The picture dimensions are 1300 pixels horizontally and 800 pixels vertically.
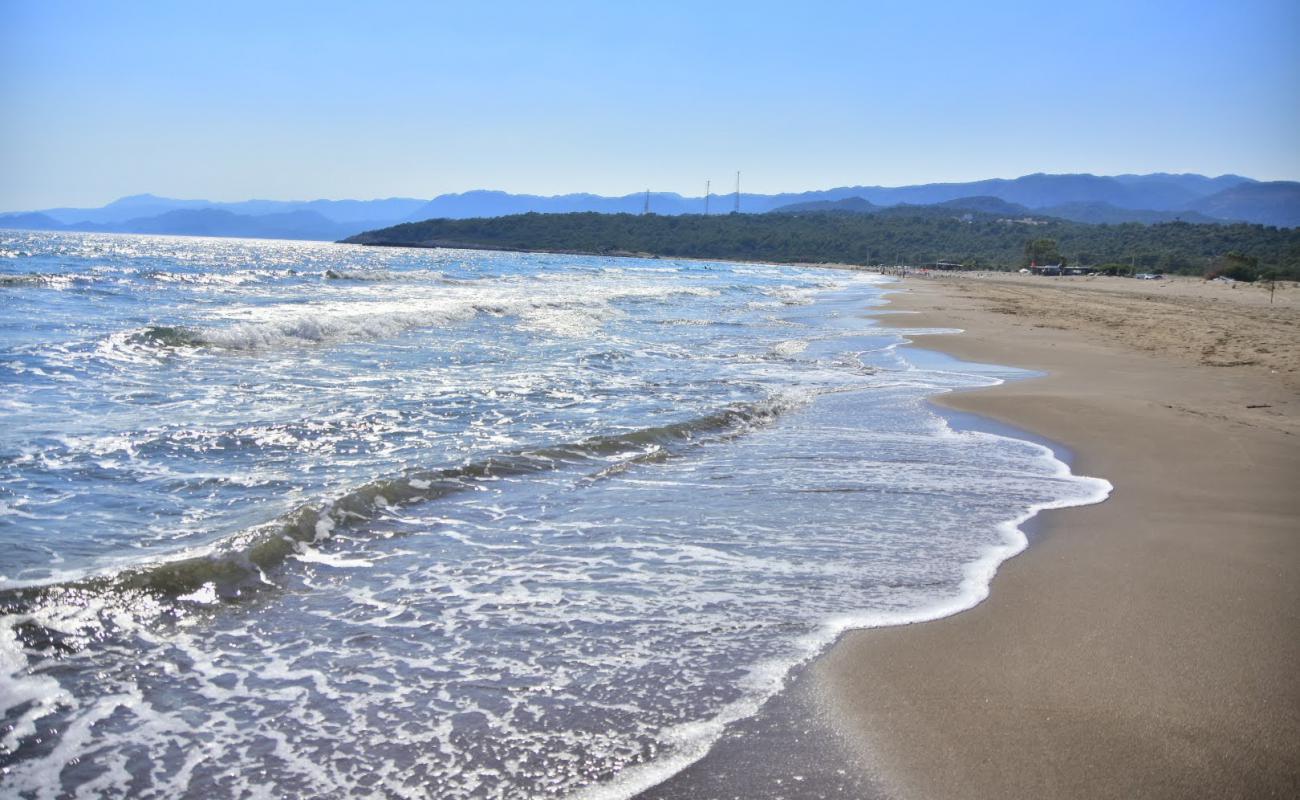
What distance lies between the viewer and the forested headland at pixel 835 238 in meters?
94.8

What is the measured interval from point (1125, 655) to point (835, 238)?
14705 cm

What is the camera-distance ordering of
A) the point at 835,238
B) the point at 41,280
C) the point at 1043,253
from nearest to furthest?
1. the point at 41,280
2. the point at 1043,253
3. the point at 835,238

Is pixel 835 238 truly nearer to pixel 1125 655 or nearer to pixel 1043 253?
pixel 1043 253

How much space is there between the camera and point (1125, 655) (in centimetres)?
362

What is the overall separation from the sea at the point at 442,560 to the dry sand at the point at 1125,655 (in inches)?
13.6

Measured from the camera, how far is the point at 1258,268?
58688mm

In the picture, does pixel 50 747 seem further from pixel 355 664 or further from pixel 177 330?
pixel 177 330

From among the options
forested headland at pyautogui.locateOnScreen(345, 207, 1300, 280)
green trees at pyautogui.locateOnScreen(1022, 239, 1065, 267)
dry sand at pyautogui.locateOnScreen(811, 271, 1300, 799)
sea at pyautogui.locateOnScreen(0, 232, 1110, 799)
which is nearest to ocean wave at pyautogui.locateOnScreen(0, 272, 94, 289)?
sea at pyautogui.locateOnScreen(0, 232, 1110, 799)

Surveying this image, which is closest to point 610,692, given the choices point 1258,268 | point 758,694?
point 758,694

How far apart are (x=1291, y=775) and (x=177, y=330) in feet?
51.9

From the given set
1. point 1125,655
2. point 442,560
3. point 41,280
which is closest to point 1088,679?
point 1125,655

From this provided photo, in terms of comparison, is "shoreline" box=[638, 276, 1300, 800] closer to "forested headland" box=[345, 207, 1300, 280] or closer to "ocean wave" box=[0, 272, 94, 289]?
"ocean wave" box=[0, 272, 94, 289]

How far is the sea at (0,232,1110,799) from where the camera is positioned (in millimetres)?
2959

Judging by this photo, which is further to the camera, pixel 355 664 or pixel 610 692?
pixel 355 664
